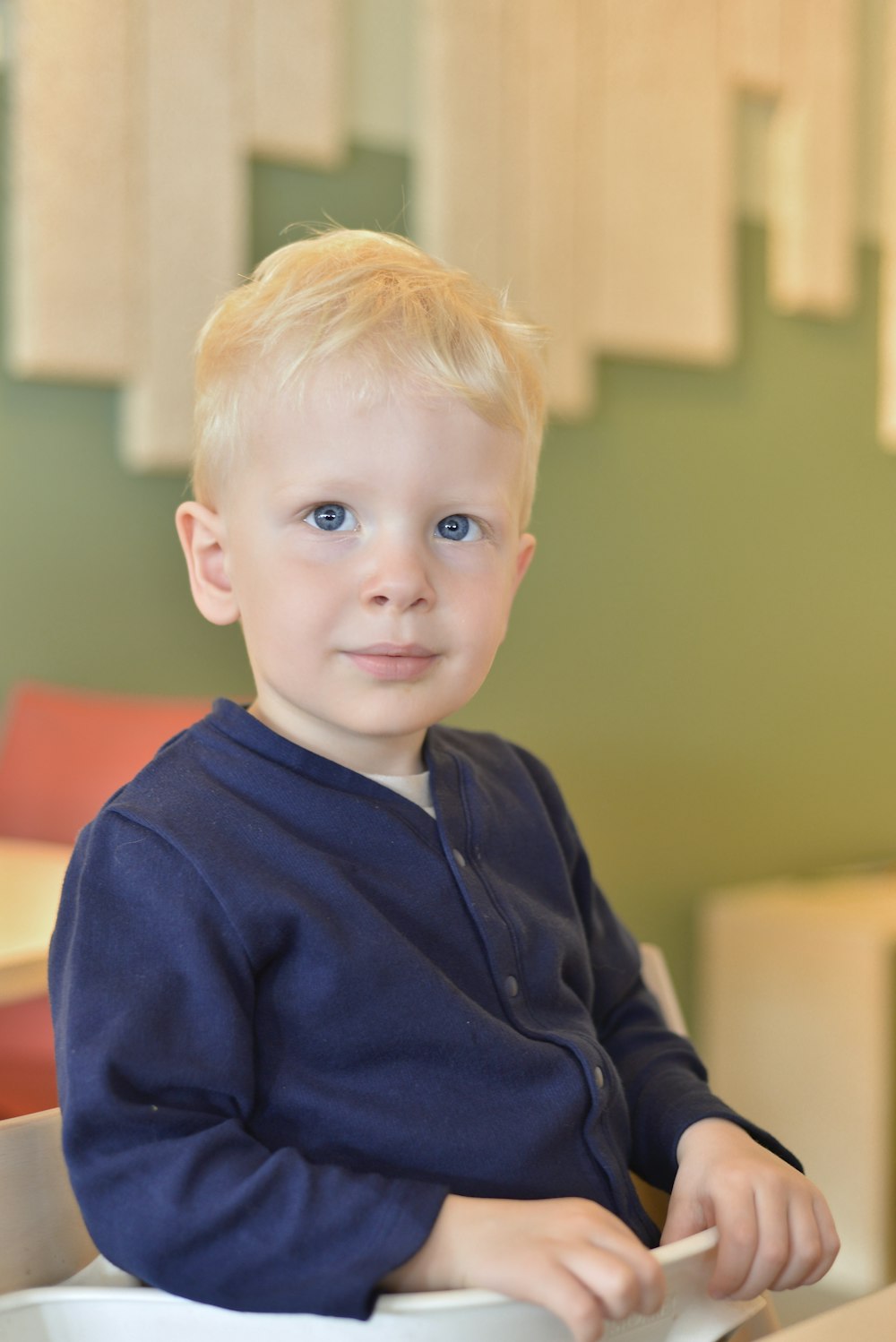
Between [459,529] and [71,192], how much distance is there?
1154mm

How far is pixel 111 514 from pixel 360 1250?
4.50 feet

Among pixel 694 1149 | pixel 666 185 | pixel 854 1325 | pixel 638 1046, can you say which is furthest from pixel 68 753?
pixel 666 185

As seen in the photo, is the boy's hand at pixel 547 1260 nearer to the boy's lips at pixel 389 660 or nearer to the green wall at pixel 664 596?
the boy's lips at pixel 389 660

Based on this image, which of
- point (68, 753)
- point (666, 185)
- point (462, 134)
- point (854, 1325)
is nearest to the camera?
point (854, 1325)

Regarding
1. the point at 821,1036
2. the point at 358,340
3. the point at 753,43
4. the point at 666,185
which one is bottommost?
the point at 821,1036

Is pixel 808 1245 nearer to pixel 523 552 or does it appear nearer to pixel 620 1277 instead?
pixel 620 1277

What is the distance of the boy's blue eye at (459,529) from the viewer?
2.69 feet

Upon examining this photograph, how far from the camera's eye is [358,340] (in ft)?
Result: 2.62

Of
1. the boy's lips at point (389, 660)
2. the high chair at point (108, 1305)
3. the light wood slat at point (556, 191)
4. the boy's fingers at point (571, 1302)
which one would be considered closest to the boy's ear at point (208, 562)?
the boy's lips at point (389, 660)

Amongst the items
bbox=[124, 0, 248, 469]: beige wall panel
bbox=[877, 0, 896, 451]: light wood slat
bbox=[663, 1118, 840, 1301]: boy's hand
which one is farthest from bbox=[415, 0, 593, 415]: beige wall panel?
bbox=[663, 1118, 840, 1301]: boy's hand

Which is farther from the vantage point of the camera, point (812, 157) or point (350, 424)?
point (812, 157)

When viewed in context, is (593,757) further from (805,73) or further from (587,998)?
(587,998)

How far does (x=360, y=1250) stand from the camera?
64cm

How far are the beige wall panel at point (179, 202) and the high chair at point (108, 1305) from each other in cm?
128
